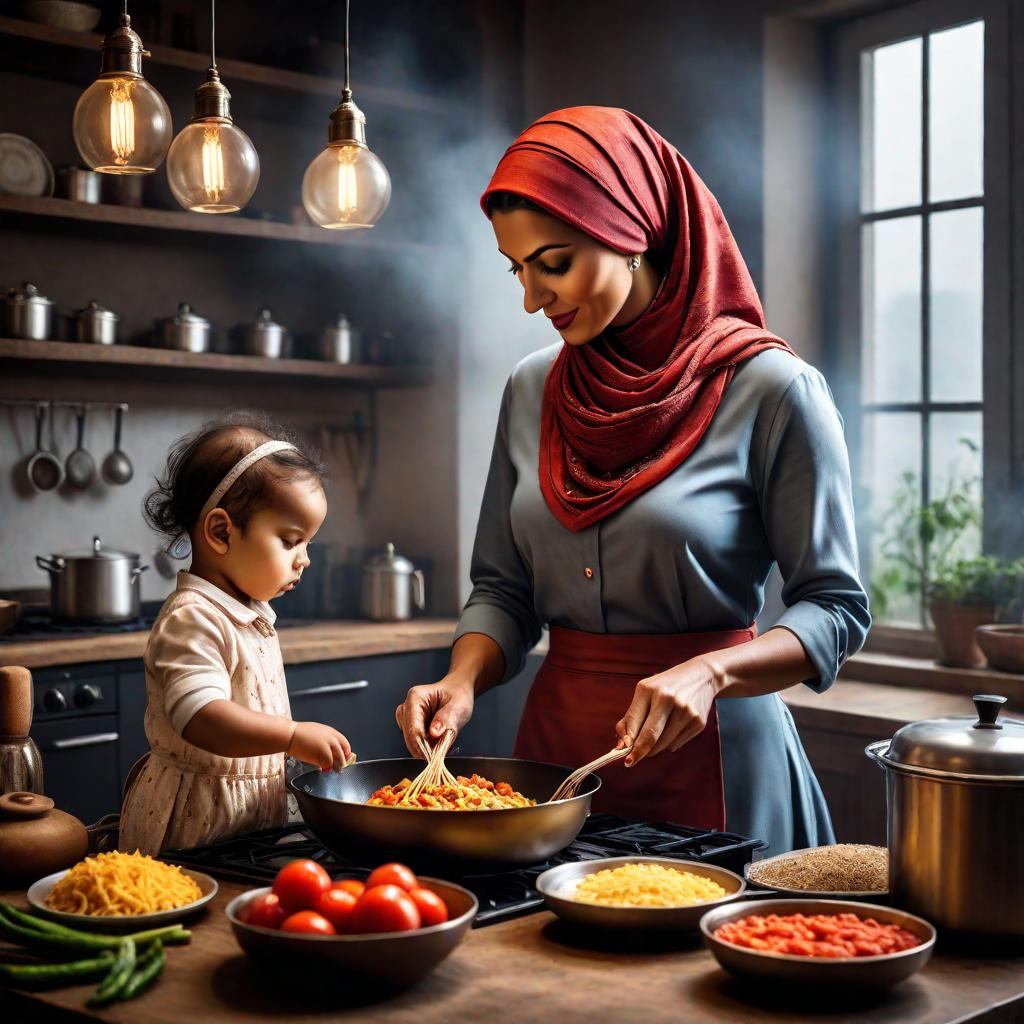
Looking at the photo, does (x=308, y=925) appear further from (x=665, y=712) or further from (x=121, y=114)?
(x=121, y=114)

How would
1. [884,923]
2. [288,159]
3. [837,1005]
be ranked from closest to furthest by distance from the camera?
[837,1005] → [884,923] → [288,159]

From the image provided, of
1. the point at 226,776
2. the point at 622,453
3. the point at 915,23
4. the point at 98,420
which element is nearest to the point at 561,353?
the point at 622,453

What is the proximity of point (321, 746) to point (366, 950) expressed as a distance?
19.2 inches

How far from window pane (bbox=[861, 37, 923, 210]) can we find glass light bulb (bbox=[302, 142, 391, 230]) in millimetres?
1775

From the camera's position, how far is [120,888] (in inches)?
A: 50.4

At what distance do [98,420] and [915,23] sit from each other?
7.83 ft

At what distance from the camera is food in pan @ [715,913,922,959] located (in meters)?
1.14

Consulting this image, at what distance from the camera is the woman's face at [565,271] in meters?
1.80

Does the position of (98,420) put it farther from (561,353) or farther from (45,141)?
(561,353)

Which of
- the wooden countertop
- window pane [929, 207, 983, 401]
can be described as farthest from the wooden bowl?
the wooden countertop

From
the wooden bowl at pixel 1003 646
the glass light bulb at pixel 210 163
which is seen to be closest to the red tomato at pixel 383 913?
the glass light bulb at pixel 210 163

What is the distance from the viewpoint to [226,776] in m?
1.76

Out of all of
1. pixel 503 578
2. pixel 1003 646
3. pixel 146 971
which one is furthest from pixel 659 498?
pixel 1003 646

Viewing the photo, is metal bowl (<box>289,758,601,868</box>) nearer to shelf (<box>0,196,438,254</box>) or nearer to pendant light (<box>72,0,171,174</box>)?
pendant light (<box>72,0,171,174</box>)
